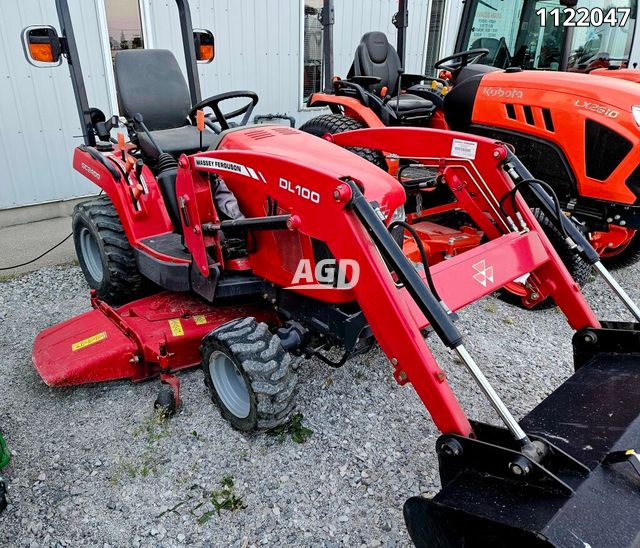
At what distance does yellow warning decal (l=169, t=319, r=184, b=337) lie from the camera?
2738 mm

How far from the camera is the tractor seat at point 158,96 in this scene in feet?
11.7

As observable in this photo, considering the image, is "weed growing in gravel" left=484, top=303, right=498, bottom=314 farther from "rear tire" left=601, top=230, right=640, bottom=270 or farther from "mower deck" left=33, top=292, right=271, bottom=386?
"mower deck" left=33, top=292, right=271, bottom=386

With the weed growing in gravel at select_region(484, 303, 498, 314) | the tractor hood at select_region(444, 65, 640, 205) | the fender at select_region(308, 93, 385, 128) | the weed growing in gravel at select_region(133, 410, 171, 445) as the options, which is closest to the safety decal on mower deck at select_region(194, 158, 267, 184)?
the weed growing in gravel at select_region(133, 410, 171, 445)

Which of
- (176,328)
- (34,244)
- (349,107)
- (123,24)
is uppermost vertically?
(123,24)

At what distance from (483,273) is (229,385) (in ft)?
4.11

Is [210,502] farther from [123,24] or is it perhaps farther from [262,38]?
[262,38]

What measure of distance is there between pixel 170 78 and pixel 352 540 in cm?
323

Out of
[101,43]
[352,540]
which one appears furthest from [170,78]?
[352,540]

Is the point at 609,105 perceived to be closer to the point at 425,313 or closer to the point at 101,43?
the point at 425,313

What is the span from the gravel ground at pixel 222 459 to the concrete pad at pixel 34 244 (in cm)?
145

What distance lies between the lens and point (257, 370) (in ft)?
7.26

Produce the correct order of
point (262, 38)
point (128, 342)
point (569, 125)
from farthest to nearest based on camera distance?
point (262, 38), point (569, 125), point (128, 342)

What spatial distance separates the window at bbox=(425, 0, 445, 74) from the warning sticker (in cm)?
638

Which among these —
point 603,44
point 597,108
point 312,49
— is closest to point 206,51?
point 597,108
